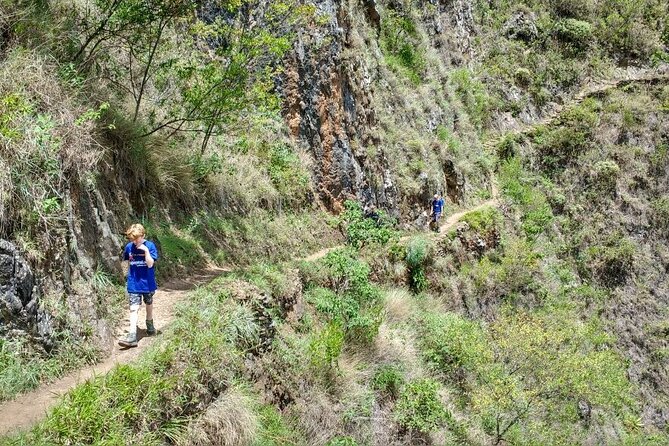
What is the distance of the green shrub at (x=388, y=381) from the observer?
997 centimetres

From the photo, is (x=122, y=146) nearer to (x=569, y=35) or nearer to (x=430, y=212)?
(x=430, y=212)

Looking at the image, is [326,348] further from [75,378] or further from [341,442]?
[75,378]

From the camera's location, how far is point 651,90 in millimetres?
30953

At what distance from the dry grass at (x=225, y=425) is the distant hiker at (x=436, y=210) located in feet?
42.9

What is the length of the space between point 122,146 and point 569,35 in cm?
2959

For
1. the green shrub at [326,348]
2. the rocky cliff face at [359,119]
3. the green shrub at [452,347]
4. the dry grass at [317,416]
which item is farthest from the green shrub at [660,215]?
the dry grass at [317,416]

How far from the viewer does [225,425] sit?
585 cm

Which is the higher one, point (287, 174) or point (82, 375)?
point (287, 174)

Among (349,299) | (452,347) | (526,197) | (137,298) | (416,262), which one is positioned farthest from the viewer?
(526,197)

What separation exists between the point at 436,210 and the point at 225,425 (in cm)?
1351

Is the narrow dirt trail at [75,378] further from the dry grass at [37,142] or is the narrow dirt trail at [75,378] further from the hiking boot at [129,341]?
the dry grass at [37,142]

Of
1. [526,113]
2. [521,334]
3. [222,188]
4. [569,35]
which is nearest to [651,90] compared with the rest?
[569,35]

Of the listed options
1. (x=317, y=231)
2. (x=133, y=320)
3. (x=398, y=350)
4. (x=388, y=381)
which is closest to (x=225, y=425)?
(x=133, y=320)

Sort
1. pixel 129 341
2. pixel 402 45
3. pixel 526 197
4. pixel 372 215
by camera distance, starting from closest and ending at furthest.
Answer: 1. pixel 129 341
2. pixel 372 215
3. pixel 402 45
4. pixel 526 197
